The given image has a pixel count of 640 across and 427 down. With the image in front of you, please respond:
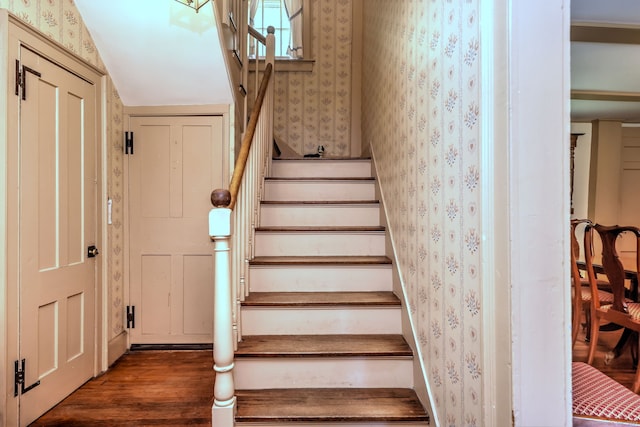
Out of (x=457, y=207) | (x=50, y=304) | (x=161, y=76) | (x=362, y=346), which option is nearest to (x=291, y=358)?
(x=362, y=346)

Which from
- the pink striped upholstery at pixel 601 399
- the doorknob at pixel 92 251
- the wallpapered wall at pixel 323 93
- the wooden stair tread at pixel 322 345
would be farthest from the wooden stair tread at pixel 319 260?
the wallpapered wall at pixel 323 93

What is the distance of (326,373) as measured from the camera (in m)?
1.69

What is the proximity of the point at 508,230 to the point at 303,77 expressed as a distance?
12.2 ft

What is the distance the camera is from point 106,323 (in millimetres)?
2297

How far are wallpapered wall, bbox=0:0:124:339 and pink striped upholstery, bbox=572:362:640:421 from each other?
2.59m

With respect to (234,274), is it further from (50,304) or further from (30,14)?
(30,14)

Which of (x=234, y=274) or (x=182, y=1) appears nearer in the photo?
(x=234, y=274)

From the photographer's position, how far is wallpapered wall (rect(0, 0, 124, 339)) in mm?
1882

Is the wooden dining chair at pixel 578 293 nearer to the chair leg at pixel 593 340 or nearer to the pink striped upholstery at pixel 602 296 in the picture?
the pink striped upholstery at pixel 602 296

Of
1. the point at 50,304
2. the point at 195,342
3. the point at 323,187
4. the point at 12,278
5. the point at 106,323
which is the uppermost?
the point at 323,187

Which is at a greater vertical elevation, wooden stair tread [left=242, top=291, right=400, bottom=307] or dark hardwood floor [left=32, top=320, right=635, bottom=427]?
wooden stair tread [left=242, top=291, right=400, bottom=307]

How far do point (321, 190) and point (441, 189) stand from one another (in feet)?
5.14

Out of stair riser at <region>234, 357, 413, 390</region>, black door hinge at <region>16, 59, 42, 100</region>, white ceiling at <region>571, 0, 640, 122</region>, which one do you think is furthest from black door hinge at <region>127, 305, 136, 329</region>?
white ceiling at <region>571, 0, 640, 122</region>

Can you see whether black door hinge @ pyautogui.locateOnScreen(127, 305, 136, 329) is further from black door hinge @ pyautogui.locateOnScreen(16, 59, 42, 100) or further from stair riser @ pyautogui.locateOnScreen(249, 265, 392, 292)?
black door hinge @ pyautogui.locateOnScreen(16, 59, 42, 100)
